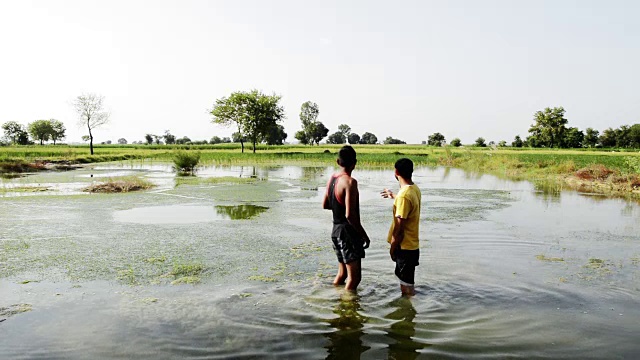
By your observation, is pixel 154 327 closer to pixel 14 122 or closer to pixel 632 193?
pixel 632 193

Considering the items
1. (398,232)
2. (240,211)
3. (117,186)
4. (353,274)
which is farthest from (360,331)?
(117,186)

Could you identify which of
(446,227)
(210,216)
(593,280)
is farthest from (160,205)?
(593,280)

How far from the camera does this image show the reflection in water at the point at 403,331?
4.11 meters

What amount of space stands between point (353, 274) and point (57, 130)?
123535 millimetres

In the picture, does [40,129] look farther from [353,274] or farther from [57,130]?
[353,274]

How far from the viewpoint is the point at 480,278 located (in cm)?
648

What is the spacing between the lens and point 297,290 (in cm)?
579

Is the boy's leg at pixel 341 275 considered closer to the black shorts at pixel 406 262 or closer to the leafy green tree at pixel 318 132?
the black shorts at pixel 406 262

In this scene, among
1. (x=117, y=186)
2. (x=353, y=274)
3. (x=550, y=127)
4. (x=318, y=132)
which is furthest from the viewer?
(x=318, y=132)

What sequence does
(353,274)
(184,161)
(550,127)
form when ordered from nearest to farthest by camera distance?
(353,274) → (184,161) → (550,127)

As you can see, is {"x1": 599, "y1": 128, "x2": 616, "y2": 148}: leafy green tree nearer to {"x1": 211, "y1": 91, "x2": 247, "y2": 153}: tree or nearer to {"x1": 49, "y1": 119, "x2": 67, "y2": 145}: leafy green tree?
{"x1": 211, "y1": 91, "x2": 247, "y2": 153}: tree

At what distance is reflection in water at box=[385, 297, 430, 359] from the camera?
13.5 ft

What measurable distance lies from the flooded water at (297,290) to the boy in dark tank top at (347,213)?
58cm

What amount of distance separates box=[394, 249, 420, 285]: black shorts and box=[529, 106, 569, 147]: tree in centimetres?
8744
